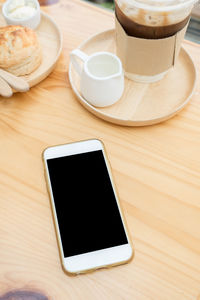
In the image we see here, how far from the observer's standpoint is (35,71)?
0.63 metres

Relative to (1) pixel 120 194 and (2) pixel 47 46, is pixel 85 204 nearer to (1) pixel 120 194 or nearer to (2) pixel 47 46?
(1) pixel 120 194

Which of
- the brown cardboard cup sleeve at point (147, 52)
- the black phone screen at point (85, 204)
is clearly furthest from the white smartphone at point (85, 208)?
the brown cardboard cup sleeve at point (147, 52)

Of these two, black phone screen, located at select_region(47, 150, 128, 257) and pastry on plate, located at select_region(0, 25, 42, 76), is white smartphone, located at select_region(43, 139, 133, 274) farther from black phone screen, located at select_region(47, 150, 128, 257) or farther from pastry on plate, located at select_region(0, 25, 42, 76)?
pastry on plate, located at select_region(0, 25, 42, 76)

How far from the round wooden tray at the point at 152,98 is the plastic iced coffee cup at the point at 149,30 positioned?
0.03 meters

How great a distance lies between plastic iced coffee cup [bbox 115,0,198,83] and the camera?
Answer: 46 cm

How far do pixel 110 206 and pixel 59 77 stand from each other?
1.11 feet

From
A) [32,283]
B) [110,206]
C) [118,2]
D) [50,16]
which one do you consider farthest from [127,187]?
[50,16]

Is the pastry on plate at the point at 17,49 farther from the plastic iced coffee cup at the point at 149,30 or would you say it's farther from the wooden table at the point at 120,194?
the plastic iced coffee cup at the point at 149,30

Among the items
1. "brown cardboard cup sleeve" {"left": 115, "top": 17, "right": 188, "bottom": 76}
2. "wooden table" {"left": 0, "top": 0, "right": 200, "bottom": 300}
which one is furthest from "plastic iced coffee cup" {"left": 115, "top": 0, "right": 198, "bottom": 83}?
"wooden table" {"left": 0, "top": 0, "right": 200, "bottom": 300}

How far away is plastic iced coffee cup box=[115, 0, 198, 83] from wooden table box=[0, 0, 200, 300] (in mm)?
125

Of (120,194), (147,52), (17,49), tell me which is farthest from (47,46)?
(120,194)

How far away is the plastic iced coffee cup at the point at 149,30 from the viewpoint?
1.52 ft

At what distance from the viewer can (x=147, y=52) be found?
1.73 ft

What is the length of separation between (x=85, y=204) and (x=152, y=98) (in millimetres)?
275
